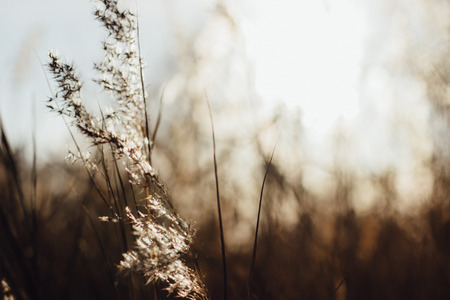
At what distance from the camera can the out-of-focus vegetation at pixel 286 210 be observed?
167cm

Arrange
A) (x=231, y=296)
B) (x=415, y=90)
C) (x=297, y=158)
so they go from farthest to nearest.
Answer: (x=415, y=90)
(x=297, y=158)
(x=231, y=296)

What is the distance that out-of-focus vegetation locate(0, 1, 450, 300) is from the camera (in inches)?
65.6

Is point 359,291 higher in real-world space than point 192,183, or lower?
lower

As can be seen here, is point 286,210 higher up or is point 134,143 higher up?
point 286,210

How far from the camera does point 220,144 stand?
249cm

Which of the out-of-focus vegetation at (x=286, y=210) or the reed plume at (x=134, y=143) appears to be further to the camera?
the out-of-focus vegetation at (x=286, y=210)

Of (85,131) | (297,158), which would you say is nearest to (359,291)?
(297,158)

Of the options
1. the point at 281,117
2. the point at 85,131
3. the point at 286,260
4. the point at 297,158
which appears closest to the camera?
the point at 85,131

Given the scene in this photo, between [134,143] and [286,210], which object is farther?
[286,210]

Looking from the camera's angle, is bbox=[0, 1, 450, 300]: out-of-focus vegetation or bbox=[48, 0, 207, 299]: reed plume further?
bbox=[0, 1, 450, 300]: out-of-focus vegetation

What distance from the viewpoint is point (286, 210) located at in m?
1.80

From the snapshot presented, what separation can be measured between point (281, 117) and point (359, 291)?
1024mm

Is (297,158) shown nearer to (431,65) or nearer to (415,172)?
(415,172)

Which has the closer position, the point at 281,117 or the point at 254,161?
the point at 281,117
